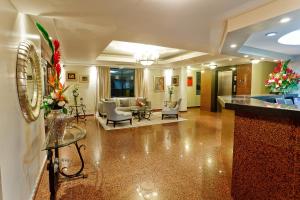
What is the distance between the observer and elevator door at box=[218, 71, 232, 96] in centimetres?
862

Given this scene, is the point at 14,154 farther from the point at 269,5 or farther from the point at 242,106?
the point at 269,5

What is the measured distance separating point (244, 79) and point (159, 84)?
449cm

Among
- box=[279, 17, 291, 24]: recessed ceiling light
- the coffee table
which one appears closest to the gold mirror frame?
box=[279, 17, 291, 24]: recessed ceiling light

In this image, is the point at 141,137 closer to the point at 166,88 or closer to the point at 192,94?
the point at 166,88

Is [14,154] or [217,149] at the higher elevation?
[14,154]

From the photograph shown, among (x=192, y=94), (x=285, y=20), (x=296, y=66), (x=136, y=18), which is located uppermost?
(x=136, y=18)

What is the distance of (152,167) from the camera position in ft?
10.2

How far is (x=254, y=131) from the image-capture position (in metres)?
1.87

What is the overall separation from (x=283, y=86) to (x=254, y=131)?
11.9 feet

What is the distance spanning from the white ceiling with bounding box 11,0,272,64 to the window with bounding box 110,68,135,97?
17.8ft

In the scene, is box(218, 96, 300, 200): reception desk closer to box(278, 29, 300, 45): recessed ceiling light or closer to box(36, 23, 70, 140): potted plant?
box(278, 29, 300, 45): recessed ceiling light

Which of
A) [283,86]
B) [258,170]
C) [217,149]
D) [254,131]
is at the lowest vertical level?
[217,149]

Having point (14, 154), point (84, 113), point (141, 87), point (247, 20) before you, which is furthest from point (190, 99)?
point (14, 154)

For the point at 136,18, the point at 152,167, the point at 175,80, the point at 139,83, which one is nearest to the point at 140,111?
the point at 139,83
